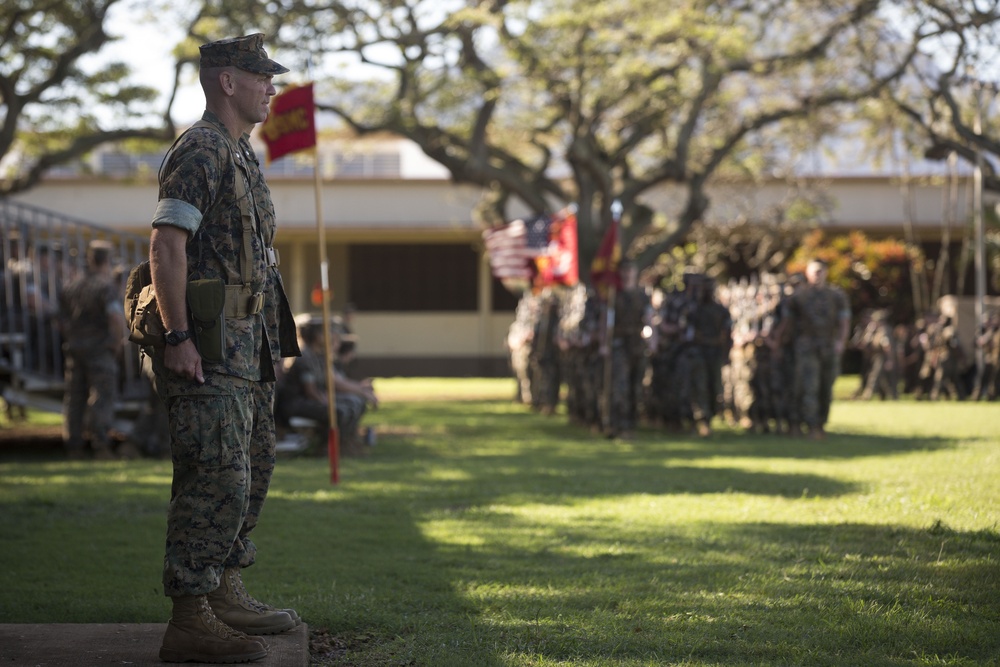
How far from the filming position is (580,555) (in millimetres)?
7602

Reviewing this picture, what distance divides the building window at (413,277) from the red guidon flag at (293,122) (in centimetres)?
2521

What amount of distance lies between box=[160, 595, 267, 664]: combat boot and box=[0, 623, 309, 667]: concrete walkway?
2.4 inches

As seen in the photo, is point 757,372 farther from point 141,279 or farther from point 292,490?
point 141,279

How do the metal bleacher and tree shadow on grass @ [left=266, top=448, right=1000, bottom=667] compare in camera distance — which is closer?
tree shadow on grass @ [left=266, top=448, right=1000, bottom=667]

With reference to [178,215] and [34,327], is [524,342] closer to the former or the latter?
[34,327]

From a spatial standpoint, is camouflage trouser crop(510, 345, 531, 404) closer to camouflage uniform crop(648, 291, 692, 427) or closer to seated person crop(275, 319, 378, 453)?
camouflage uniform crop(648, 291, 692, 427)

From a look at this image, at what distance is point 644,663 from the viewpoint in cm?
507

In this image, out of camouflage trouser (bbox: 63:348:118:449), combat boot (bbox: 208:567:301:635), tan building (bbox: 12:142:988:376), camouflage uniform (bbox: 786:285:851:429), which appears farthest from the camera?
tan building (bbox: 12:142:988:376)

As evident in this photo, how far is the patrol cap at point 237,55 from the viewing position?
5.03 metres

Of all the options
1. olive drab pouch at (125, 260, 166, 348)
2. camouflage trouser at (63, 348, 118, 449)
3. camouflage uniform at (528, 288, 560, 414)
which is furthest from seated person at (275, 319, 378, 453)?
olive drab pouch at (125, 260, 166, 348)

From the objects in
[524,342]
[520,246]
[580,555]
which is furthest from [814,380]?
[580,555]

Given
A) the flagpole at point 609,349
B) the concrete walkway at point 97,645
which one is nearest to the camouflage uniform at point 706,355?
the flagpole at point 609,349

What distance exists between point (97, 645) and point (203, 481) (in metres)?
0.91

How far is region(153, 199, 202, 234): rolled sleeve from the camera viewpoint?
4734 millimetres
